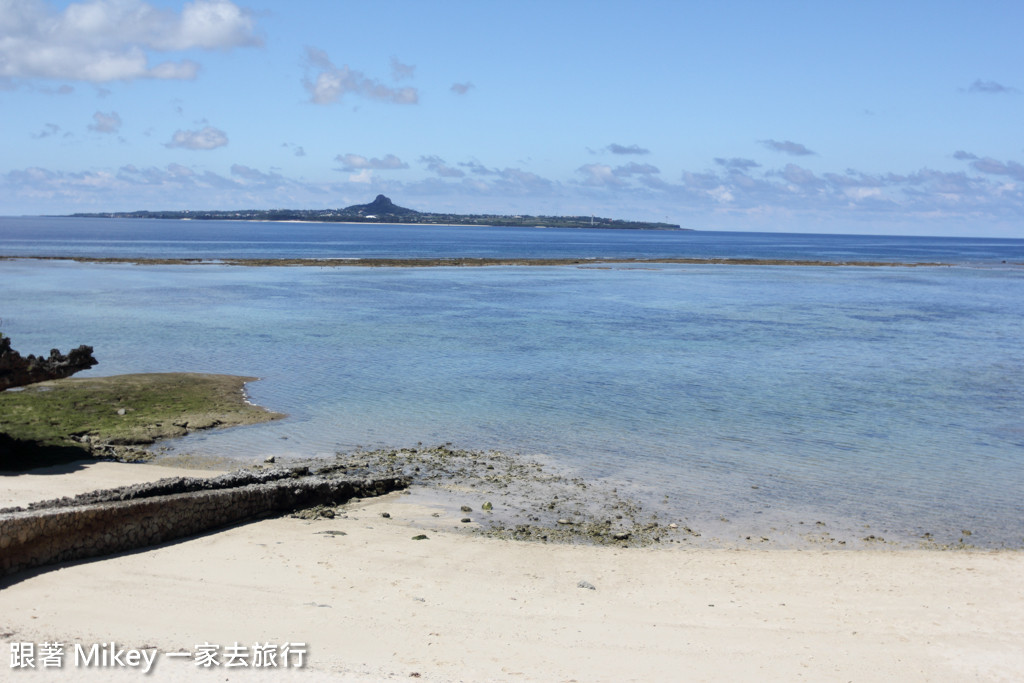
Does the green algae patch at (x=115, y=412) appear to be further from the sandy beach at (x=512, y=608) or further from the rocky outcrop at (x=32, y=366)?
the sandy beach at (x=512, y=608)

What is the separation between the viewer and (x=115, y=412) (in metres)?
19.3

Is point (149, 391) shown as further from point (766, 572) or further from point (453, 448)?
point (766, 572)

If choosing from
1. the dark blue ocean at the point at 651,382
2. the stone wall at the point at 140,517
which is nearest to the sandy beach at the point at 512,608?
the stone wall at the point at 140,517

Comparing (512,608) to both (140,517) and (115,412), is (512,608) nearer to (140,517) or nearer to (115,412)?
(140,517)

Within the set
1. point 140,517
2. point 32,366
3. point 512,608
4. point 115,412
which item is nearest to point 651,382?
point 115,412

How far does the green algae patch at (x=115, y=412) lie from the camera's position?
1617cm

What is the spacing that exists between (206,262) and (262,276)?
18507 millimetres

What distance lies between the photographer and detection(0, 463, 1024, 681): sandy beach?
808cm

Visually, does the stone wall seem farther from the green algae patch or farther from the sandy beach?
the green algae patch

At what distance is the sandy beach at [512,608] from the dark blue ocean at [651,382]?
2045 millimetres

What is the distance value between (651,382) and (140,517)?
16319 millimetres

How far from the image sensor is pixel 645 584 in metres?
10.6

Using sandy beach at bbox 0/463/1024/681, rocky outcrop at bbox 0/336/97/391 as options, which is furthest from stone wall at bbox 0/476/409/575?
rocky outcrop at bbox 0/336/97/391

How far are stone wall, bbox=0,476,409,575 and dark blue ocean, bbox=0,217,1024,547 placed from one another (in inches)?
127
